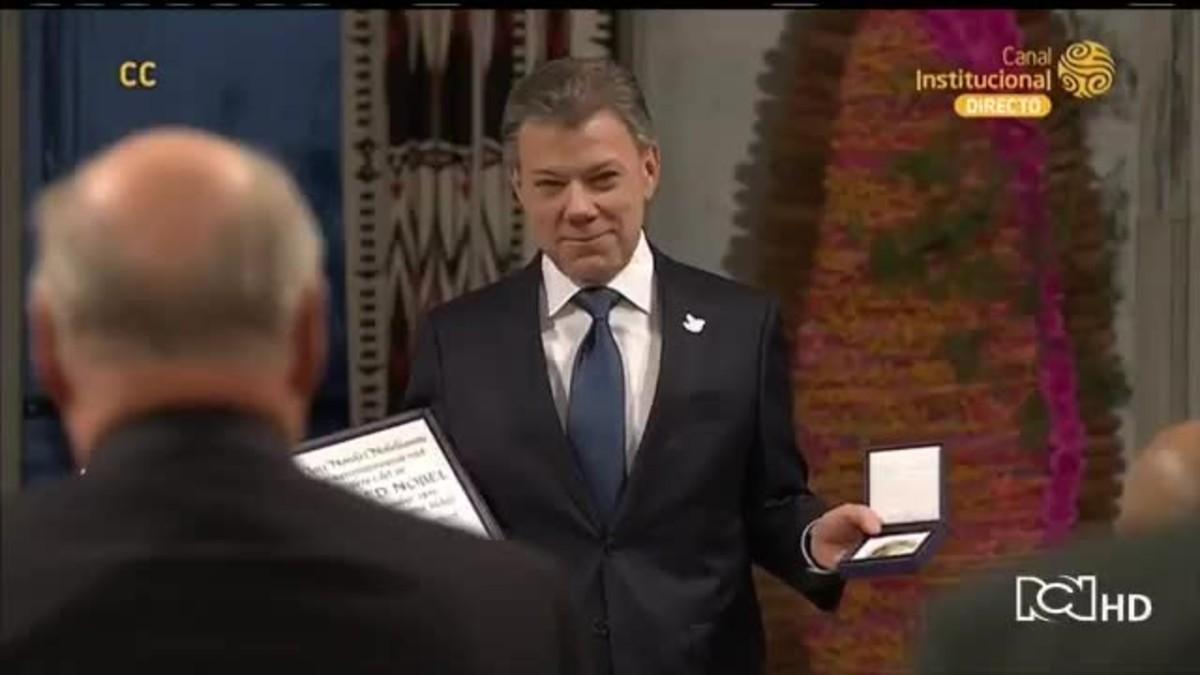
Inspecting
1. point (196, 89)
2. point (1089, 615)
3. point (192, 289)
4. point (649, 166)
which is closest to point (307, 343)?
point (192, 289)

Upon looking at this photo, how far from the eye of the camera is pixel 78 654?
1.38 metres

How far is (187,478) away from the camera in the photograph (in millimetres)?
1381

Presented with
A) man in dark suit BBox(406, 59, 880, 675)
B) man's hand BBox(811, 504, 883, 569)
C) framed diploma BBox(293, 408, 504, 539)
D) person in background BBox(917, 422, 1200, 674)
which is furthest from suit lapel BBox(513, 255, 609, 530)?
person in background BBox(917, 422, 1200, 674)

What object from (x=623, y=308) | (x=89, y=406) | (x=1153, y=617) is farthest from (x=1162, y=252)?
(x=89, y=406)

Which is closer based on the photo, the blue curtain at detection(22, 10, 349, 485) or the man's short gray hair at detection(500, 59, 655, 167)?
the man's short gray hair at detection(500, 59, 655, 167)

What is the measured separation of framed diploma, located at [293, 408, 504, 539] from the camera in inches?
108

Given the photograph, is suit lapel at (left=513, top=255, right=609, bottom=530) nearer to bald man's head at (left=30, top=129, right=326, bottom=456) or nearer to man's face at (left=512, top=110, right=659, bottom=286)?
man's face at (left=512, top=110, right=659, bottom=286)

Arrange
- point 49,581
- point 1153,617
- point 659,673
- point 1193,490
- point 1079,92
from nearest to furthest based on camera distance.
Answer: point 49,581, point 1153,617, point 1193,490, point 659,673, point 1079,92

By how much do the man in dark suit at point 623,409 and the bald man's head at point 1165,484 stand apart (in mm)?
1070

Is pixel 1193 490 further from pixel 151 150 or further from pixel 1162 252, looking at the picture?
pixel 1162 252

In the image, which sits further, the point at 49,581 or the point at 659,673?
the point at 659,673

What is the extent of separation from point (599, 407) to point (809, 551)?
302mm

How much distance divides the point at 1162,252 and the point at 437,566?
297 centimetres

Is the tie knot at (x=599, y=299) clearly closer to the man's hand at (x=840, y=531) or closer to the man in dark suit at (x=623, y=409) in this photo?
the man in dark suit at (x=623, y=409)
